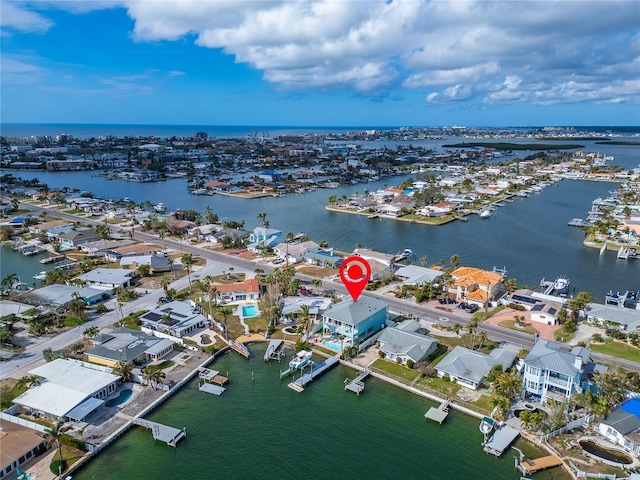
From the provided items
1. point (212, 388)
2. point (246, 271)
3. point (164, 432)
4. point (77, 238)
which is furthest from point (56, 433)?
point (77, 238)

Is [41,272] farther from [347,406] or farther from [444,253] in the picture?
[444,253]

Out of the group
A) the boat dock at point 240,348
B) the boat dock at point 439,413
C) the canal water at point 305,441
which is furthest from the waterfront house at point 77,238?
the boat dock at point 439,413

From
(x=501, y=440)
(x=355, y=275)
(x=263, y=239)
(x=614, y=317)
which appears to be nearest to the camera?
(x=501, y=440)

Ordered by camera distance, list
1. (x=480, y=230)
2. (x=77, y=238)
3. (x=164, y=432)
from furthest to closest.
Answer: (x=480, y=230) → (x=77, y=238) → (x=164, y=432)

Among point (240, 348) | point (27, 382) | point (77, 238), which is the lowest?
point (240, 348)

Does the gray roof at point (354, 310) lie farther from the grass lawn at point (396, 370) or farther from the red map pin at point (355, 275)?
the grass lawn at point (396, 370)

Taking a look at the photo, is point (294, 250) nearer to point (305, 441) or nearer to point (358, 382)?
point (358, 382)
